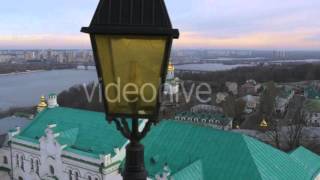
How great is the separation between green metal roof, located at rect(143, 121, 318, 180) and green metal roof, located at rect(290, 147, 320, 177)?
1.49 ft

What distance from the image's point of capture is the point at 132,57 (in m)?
1.91

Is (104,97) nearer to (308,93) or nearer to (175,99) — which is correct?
(175,99)

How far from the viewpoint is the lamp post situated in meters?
1.88

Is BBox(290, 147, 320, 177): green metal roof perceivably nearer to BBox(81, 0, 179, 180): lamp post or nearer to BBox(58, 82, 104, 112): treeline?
BBox(81, 0, 179, 180): lamp post

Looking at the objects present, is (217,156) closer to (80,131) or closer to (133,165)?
(80,131)

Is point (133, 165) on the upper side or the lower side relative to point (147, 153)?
upper

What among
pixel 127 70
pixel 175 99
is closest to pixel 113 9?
pixel 127 70

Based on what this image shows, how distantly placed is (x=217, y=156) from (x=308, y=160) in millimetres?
3903

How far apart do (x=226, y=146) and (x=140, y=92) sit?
34.2ft

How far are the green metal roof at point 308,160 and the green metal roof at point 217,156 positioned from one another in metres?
0.45

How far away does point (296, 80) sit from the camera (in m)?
78.1

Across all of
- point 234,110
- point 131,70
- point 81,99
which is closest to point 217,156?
point 131,70

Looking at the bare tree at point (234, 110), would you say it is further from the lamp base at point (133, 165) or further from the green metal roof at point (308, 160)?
the lamp base at point (133, 165)

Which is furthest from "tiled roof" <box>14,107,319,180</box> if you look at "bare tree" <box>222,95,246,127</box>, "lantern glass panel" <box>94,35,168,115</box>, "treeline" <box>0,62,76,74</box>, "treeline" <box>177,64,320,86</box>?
"treeline" <box>0,62,76,74</box>
